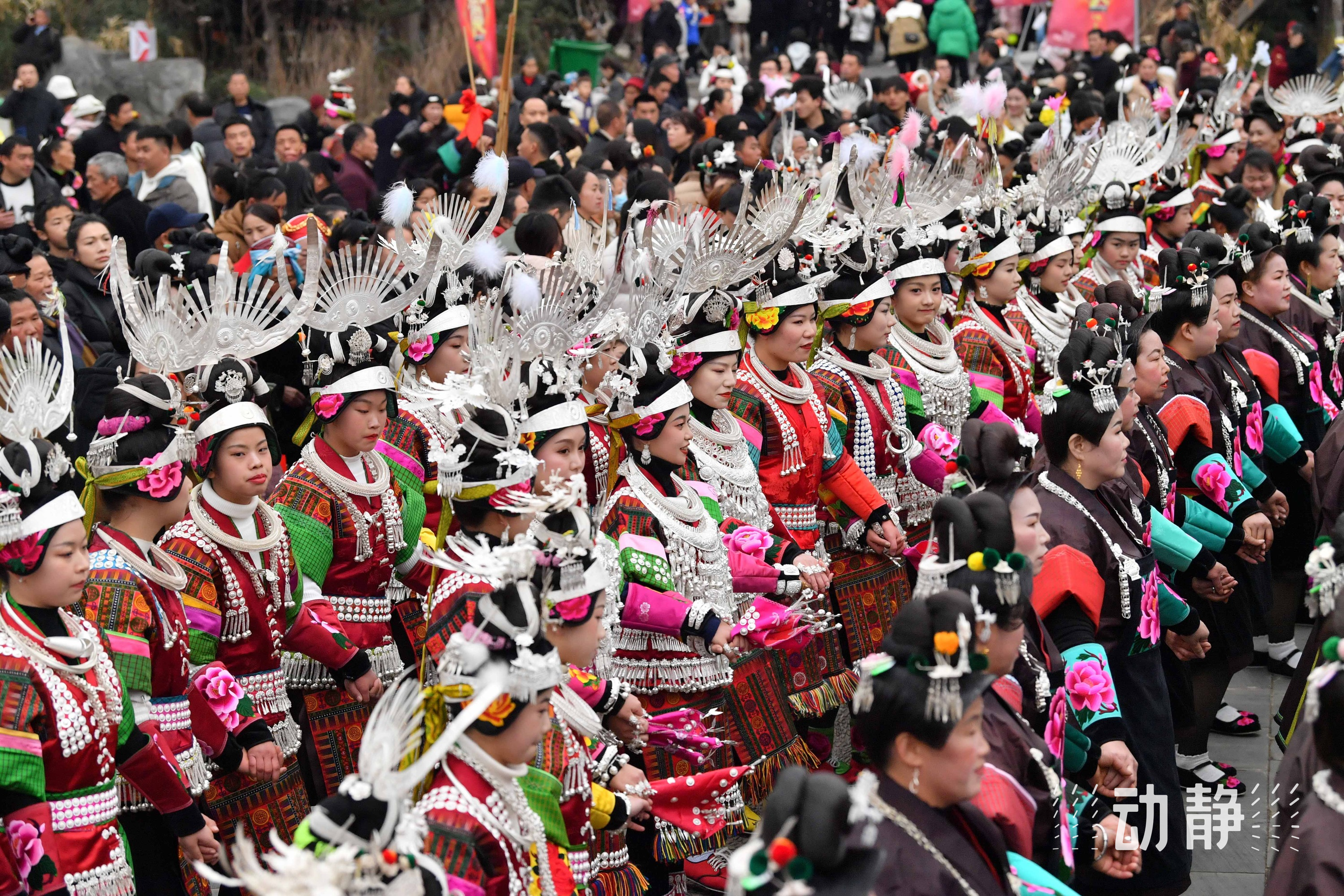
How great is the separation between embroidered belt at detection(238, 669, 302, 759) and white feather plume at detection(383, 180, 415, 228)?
2.49 m

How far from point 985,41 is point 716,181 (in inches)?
352

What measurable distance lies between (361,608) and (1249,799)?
3.51 metres

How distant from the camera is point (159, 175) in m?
10.4

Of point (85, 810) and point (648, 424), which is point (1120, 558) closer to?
point (648, 424)

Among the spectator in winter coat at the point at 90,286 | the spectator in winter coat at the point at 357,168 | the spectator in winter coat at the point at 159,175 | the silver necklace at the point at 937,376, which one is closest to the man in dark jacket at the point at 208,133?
the spectator in winter coat at the point at 357,168

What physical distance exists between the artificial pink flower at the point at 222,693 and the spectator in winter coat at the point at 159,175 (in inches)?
244

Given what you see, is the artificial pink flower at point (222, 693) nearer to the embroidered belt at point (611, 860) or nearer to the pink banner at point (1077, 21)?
the embroidered belt at point (611, 860)

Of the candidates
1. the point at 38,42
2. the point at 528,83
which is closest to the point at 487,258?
the point at 528,83

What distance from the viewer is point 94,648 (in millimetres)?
3857

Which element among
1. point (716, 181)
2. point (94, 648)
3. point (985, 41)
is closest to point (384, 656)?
point (94, 648)

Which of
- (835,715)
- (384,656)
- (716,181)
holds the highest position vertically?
(716,181)

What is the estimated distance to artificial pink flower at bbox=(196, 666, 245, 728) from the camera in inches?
172

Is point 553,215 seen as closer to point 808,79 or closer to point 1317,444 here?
point 1317,444

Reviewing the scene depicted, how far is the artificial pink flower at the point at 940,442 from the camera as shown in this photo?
21.6ft
